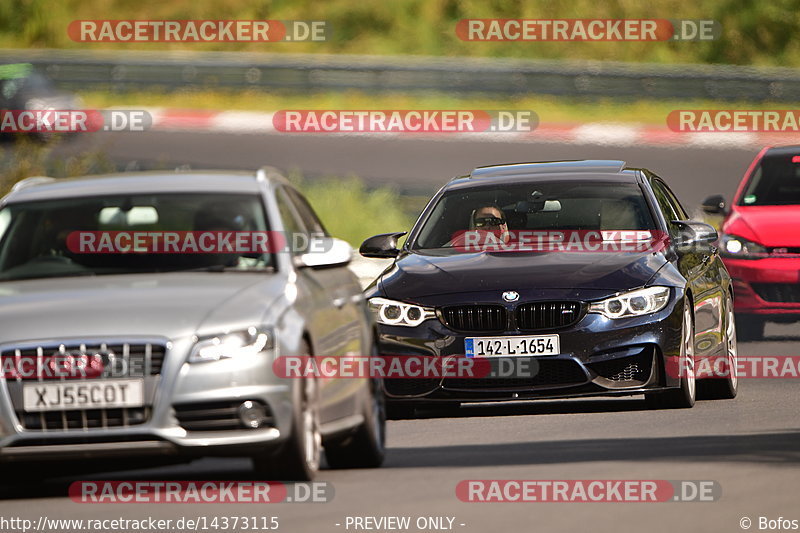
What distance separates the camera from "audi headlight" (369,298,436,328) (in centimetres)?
1211

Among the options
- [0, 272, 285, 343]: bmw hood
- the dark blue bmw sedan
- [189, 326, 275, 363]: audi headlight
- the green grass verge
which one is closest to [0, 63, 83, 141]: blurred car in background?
the green grass verge

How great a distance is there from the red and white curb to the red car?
536 inches

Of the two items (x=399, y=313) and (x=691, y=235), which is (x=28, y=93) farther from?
(x=399, y=313)

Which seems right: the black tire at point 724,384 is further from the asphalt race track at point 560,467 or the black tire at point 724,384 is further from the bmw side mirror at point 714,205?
the bmw side mirror at point 714,205

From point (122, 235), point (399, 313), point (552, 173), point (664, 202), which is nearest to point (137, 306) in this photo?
point (122, 235)

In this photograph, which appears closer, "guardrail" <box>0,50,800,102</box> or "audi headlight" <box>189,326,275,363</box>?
"audi headlight" <box>189,326,275,363</box>

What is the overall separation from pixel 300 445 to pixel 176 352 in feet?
2.34

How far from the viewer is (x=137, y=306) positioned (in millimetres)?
8734

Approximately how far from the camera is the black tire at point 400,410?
12.2 meters

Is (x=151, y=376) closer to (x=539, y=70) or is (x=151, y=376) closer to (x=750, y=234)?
(x=750, y=234)

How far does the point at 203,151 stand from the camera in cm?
3156

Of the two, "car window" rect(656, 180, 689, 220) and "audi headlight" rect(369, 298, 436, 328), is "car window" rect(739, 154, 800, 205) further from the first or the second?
"audi headlight" rect(369, 298, 436, 328)

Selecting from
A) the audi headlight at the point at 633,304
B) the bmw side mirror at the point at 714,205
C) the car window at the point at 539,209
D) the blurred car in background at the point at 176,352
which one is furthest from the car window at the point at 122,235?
the bmw side mirror at the point at 714,205

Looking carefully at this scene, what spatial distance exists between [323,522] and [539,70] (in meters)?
28.2
